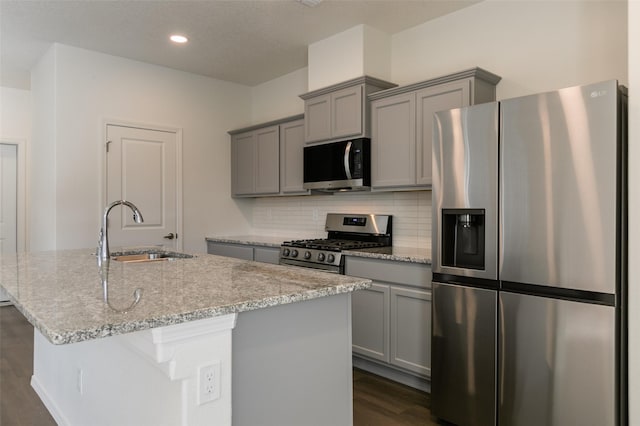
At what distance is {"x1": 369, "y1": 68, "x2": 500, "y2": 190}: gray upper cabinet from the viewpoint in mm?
2977

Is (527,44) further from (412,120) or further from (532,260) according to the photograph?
(532,260)

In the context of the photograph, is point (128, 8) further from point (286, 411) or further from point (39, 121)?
point (286, 411)

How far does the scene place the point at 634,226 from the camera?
1880 millimetres

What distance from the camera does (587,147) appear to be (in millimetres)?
1970

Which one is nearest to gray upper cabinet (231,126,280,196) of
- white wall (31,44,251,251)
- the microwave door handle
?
white wall (31,44,251,251)

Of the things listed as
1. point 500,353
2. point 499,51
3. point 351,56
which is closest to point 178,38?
point 351,56

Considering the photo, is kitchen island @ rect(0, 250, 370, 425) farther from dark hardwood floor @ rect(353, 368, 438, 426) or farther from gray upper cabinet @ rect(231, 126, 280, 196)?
gray upper cabinet @ rect(231, 126, 280, 196)

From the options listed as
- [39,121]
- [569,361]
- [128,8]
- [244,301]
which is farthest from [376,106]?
[39,121]

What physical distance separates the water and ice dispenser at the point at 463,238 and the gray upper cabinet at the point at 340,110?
1.28 metres

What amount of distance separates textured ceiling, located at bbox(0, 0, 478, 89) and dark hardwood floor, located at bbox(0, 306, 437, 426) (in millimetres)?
2679

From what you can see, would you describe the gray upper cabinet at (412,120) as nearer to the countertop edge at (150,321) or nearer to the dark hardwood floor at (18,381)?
the countertop edge at (150,321)

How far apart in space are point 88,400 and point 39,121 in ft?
10.8

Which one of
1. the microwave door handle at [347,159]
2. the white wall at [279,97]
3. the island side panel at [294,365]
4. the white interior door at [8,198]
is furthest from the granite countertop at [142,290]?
the white interior door at [8,198]

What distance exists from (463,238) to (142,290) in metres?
1.68
